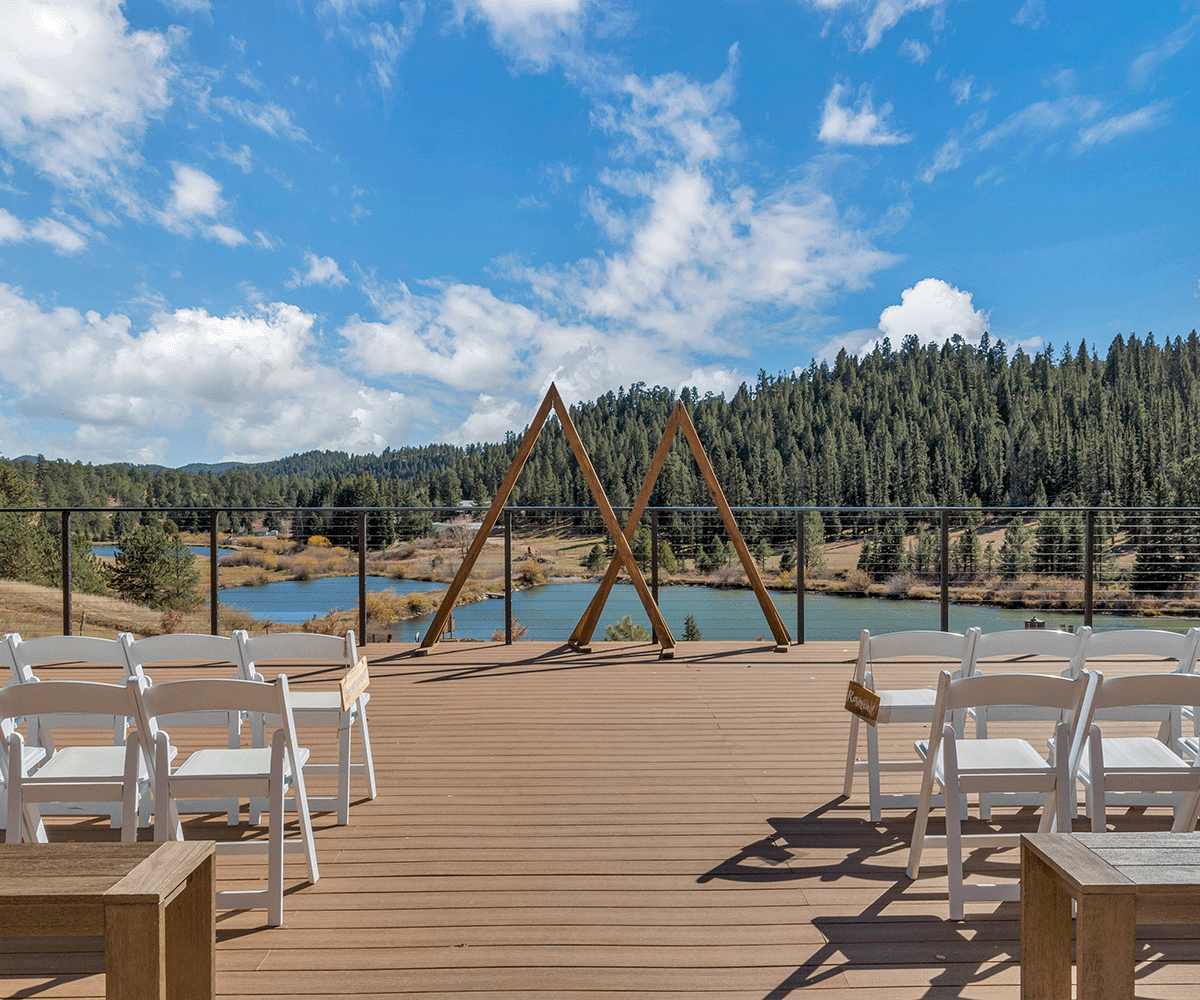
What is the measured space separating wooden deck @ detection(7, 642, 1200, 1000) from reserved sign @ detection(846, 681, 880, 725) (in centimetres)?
44

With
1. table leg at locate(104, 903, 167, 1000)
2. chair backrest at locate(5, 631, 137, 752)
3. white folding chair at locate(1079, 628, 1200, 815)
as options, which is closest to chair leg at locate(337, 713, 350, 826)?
chair backrest at locate(5, 631, 137, 752)

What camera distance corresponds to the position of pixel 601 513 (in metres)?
5.22

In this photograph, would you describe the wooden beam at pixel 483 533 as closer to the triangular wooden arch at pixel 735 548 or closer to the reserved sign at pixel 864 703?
the triangular wooden arch at pixel 735 548

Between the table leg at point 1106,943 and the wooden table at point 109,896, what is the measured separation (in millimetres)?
1344

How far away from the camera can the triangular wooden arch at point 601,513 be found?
16.4 ft

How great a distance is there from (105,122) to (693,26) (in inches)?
502

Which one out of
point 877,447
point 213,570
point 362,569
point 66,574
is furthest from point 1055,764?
point 877,447

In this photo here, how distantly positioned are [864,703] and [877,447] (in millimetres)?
46676

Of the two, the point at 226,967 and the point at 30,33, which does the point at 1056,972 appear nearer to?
the point at 226,967

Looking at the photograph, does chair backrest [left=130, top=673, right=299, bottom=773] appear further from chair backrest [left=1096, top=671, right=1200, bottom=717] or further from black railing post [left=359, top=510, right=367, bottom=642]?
black railing post [left=359, top=510, right=367, bottom=642]

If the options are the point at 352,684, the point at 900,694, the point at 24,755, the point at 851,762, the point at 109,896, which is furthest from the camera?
the point at 851,762

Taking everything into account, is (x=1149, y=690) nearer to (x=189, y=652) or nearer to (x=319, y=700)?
(x=319, y=700)

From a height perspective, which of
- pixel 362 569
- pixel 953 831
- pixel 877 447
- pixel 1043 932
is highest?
pixel 877 447

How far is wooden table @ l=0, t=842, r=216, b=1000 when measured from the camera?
959 mm
